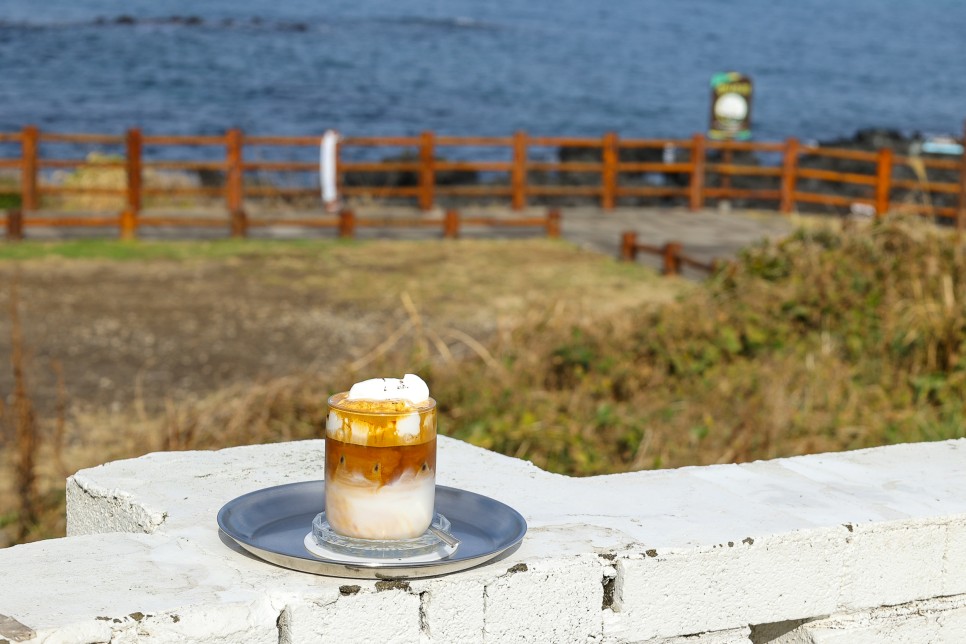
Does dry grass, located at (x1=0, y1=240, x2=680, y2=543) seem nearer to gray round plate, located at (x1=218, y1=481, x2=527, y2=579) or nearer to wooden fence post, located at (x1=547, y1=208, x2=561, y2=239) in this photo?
wooden fence post, located at (x1=547, y1=208, x2=561, y2=239)

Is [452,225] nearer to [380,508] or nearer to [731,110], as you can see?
[731,110]

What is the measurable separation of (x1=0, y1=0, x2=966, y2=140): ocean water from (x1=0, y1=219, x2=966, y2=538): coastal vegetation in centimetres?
4201

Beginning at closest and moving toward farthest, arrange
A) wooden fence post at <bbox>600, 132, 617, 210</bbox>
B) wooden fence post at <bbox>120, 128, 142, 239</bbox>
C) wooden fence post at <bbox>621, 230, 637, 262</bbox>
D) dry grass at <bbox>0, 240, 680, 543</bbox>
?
dry grass at <bbox>0, 240, 680, 543</bbox> < wooden fence post at <bbox>621, 230, 637, 262</bbox> < wooden fence post at <bbox>120, 128, 142, 239</bbox> < wooden fence post at <bbox>600, 132, 617, 210</bbox>

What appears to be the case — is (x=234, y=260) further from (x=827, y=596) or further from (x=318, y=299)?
(x=827, y=596)

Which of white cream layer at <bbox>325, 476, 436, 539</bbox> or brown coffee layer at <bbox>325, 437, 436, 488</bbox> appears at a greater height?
brown coffee layer at <bbox>325, 437, 436, 488</bbox>

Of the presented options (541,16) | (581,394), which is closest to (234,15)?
(541,16)

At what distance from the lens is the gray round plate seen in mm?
2027

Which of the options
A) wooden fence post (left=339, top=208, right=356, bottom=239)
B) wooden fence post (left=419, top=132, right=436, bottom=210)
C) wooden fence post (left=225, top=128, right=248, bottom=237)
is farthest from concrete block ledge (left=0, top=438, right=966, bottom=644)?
wooden fence post (left=419, top=132, right=436, bottom=210)

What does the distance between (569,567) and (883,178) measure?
17723mm

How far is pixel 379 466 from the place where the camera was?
2115mm

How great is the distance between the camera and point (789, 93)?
69625mm

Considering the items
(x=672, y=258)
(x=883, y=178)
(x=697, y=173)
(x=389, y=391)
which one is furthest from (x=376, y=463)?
(x=697, y=173)

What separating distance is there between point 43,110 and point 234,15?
48437mm

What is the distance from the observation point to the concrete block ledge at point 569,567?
76.5 inches
